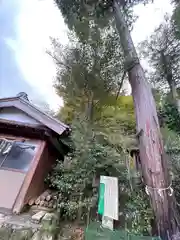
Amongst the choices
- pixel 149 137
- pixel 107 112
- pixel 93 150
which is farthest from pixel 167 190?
pixel 107 112

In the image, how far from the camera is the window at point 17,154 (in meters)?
4.38

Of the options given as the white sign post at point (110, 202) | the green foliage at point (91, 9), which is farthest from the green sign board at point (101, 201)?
the green foliage at point (91, 9)

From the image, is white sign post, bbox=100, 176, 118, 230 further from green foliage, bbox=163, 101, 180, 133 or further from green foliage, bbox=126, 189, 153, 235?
green foliage, bbox=163, 101, 180, 133

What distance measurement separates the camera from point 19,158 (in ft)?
14.7

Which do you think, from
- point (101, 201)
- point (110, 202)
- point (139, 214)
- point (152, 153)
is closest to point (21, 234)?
point (101, 201)

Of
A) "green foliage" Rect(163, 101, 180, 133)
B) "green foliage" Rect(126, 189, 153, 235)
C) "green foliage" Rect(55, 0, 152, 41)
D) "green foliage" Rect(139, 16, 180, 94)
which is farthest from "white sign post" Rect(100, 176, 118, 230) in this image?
"green foliage" Rect(139, 16, 180, 94)

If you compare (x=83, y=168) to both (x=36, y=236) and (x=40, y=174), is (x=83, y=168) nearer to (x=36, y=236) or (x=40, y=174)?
(x=40, y=174)

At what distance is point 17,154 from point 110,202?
8.64 feet

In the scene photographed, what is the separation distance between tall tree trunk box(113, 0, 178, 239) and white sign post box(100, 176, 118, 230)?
2.55 ft

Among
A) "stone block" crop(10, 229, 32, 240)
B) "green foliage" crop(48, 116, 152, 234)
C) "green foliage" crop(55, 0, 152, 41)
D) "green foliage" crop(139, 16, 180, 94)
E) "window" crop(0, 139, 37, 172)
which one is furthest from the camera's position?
"green foliage" crop(139, 16, 180, 94)

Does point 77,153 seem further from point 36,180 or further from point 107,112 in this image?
point 107,112

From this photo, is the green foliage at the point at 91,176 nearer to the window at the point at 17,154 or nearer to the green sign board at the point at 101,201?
the green sign board at the point at 101,201

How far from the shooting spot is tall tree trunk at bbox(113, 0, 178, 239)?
10.7 ft

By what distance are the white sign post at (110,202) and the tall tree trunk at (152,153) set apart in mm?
777
